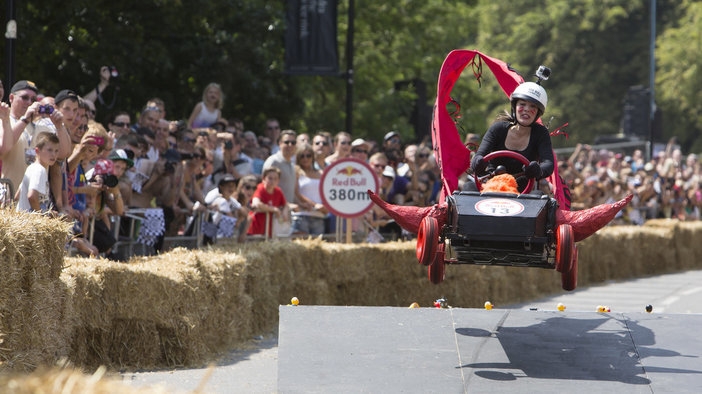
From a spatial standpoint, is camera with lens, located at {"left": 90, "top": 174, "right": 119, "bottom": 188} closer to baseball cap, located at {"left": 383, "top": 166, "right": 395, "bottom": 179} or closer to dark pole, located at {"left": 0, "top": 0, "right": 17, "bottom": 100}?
dark pole, located at {"left": 0, "top": 0, "right": 17, "bottom": 100}

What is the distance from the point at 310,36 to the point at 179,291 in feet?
34.1

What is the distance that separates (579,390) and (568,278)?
5.27ft

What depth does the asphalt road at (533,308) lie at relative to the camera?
10555mm

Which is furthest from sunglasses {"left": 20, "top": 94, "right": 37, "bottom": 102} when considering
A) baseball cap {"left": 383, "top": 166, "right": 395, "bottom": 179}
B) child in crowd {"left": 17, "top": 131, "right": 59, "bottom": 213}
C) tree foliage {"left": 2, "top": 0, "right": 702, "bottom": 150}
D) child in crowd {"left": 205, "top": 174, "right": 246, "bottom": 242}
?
tree foliage {"left": 2, "top": 0, "right": 702, "bottom": 150}

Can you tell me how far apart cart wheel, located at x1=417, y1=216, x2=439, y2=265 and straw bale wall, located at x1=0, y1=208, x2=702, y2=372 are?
261 cm

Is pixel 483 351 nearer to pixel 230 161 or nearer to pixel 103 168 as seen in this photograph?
pixel 103 168

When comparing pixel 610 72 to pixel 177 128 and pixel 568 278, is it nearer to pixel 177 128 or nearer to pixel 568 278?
pixel 177 128

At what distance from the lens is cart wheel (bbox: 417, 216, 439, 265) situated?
33.0 ft

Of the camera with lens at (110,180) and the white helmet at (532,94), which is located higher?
the white helmet at (532,94)

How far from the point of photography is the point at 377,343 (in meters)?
10.1

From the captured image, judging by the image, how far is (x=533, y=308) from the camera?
39.9 feet

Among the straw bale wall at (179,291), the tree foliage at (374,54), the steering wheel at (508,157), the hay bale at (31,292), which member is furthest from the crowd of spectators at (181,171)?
the tree foliage at (374,54)

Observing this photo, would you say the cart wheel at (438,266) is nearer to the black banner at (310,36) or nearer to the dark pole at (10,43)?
the dark pole at (10,43)

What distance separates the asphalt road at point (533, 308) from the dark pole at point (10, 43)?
3.84 metres
